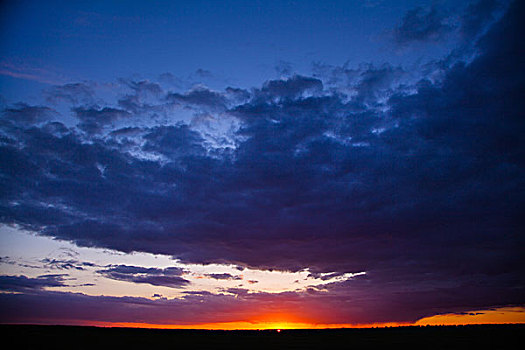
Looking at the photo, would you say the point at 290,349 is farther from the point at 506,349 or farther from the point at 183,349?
the point at 506,349

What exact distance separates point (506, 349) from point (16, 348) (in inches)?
2921

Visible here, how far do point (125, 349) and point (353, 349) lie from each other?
36153 millimetres

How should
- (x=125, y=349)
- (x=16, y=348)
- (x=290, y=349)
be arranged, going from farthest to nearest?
(x=290, y=349)
(x=125, y=349)
(x=16, y=348)

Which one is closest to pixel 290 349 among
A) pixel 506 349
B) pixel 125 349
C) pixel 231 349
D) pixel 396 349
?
pixel 231 349

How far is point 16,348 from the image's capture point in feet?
170

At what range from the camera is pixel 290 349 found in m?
60.9

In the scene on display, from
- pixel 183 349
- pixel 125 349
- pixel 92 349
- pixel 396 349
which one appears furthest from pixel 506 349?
pixel 92 349

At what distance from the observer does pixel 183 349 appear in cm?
5847

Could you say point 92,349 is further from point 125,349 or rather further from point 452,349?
point 452,349

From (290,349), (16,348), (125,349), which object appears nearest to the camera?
(16,348)

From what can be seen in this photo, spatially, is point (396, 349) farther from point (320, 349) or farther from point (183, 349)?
point (183, 349)

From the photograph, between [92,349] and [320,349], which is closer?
[92,349]

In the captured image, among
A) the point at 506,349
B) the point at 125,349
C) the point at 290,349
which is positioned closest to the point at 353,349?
the point at 290,349

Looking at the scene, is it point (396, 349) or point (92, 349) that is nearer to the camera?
point (92, 349)
